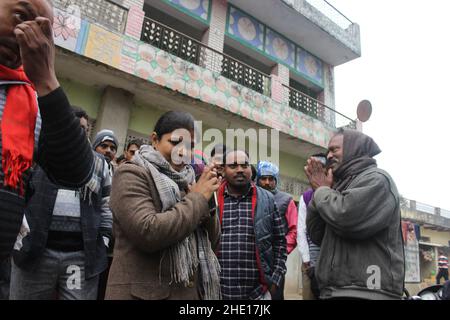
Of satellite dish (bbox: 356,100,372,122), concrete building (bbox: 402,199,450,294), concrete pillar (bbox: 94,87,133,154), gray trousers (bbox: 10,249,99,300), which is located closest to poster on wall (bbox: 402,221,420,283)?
concrete building (bbox: 402,199,450,294)

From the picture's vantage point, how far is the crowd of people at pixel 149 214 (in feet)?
2.93

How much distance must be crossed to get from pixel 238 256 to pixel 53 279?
4.18 feet

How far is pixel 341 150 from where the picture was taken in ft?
7.25

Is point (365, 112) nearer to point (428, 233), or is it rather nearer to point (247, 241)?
point (247, 241)

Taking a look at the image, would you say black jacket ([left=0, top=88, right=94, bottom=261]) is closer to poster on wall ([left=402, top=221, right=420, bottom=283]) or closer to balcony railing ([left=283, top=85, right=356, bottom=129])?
balcony railing ([left=283, top=85, right=356, bottom=129])

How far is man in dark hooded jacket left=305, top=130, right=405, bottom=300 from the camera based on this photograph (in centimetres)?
172

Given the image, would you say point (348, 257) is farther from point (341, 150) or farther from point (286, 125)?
point (286, 125)

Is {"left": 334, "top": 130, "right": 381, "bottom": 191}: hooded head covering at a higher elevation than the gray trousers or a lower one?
higher

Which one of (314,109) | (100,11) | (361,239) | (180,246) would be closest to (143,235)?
(180,246)

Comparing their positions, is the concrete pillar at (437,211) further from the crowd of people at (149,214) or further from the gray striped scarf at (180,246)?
the gray striped scarf at (180,246)

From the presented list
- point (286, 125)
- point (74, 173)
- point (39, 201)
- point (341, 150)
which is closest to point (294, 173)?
point (286, 125)

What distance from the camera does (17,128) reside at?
92 centimetres

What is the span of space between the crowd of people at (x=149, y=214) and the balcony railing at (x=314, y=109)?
23.5 feet

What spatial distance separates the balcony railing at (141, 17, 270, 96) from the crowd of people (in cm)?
520
